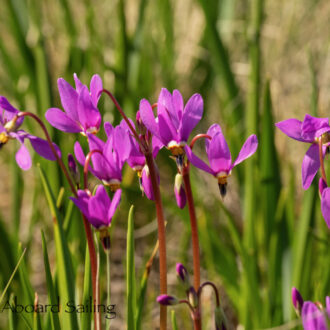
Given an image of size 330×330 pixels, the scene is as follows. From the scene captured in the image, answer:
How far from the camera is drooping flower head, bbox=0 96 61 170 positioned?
0.82 m

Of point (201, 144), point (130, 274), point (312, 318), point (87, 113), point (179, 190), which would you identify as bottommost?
point (312, 318)

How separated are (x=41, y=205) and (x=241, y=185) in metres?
0.87

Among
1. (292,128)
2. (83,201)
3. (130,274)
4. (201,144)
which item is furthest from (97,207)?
(201,144)

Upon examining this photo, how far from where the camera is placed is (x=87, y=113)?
0.86m

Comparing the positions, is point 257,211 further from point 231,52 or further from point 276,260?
point 231,52

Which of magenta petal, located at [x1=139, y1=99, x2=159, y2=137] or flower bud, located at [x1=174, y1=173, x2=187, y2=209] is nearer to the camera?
magenta petal, located at [x1=139, y1=99, x2=159, y2=137]

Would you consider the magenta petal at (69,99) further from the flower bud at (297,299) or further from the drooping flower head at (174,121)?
the flower bud at (297,299)

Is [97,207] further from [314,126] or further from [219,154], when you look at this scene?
[314,126]

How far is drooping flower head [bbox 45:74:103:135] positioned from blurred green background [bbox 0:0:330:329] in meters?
0.31

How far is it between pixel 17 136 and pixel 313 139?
0.44 m

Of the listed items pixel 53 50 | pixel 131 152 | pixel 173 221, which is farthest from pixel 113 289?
pixel 53 50

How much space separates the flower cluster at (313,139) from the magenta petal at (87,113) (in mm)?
274

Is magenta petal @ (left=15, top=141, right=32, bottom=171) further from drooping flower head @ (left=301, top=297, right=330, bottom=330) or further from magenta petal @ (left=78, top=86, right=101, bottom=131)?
drooping flower head @ (left=301, top=297, right=330, bottom=330)

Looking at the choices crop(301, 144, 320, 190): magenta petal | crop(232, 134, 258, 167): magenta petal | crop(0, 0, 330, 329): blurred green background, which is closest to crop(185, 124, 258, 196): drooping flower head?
crop(232, 134, 258, 167): magenta petal
